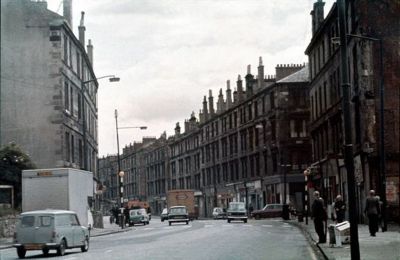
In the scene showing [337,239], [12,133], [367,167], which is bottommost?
[337,239]

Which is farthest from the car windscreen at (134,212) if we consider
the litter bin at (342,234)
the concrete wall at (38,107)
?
the litter bin at (342,234)

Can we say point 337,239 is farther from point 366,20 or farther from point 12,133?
point 12,133

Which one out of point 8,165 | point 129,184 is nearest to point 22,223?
point 8,165

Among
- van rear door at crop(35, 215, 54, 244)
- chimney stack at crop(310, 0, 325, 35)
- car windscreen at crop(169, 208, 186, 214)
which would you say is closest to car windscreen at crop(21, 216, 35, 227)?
van rear door at crop(35, 215, 54, 244)

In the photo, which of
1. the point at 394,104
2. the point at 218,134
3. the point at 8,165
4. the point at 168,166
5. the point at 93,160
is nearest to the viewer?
the point at 394,104

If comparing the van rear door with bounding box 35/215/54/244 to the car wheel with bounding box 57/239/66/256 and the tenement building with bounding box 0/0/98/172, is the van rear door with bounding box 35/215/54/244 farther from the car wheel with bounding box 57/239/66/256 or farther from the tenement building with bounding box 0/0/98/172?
the tenement building with bounding box 0/0/98/172

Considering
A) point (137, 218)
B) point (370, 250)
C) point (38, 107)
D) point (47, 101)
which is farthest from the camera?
point (137, 218)

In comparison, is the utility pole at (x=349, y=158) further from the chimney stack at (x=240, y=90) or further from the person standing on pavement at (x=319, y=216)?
the chimney stack at (x=240, y=90)

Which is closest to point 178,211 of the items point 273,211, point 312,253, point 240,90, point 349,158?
point 273,211

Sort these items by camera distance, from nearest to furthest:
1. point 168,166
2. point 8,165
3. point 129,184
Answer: point 8,165, point 168,166, point 129,184

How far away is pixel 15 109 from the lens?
140ft

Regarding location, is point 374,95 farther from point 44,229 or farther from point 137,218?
point 137,218

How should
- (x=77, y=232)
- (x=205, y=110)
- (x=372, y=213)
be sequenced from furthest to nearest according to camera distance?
(x=205, y=110) < (x=372, y=213) < (x=77, y=232)

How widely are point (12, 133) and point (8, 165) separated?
2.15 m
